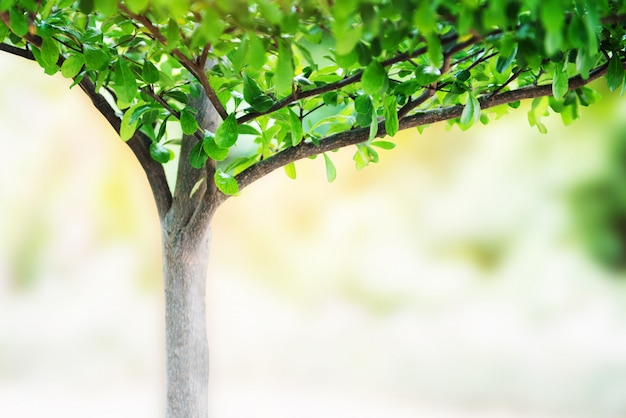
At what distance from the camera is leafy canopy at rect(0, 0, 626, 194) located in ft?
2.01

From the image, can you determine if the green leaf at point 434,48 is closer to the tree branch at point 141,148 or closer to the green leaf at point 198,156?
the green leaf at point 198,156

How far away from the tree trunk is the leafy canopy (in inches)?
6.6

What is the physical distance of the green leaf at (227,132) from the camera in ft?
2.85

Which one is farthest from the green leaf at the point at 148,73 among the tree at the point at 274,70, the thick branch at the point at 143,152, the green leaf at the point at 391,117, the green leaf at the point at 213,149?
the green leaf at the point at 391,117

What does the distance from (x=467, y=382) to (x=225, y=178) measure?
5.64 ft

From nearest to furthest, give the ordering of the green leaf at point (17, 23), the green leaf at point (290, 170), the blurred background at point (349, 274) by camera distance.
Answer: the green leaf at point (17, 23) < the green leaf at point (290, 170) < the blurred background at point (349, 274)

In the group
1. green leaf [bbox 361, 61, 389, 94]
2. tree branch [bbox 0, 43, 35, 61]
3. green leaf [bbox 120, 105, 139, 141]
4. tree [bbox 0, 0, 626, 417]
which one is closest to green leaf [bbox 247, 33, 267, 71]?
tree [bbox 0, 0, 626, 417]

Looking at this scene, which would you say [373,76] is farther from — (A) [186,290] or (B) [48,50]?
(A) [186,290]

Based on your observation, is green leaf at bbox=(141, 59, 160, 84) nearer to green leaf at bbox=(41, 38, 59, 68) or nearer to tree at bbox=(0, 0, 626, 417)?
tree at bbox=(0, 0, 626, 417)

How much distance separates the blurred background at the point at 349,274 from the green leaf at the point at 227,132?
1.54 m

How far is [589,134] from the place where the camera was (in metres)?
2.35

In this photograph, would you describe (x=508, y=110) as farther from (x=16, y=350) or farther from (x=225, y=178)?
(x=16, y=350)

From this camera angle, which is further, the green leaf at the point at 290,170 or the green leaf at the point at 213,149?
the green leaf at the point at 290,170

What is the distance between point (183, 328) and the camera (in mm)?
1146
